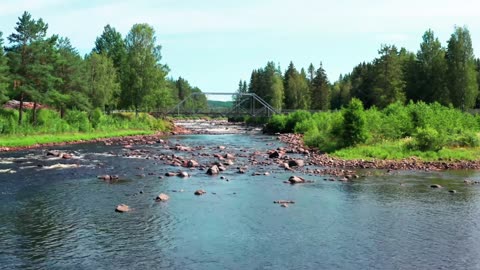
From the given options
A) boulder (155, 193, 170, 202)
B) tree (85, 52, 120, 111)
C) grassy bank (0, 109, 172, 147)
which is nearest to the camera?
boulder (155, 193, 170, 202)

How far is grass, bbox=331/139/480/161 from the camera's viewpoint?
43.7 meters

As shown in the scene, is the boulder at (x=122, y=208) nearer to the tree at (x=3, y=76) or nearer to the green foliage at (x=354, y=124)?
the green foliage at (x=354, y=124)

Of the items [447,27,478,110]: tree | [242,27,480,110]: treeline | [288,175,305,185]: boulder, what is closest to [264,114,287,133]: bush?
[242,27,480,110]: treeline

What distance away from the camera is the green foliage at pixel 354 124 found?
163 feet

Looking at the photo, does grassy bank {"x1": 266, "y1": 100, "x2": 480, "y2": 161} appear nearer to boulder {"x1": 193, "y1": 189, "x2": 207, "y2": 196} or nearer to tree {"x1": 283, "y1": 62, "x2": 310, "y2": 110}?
boulder {"x1": 193, "y1": 189, "x2": 207, "y2": 196}

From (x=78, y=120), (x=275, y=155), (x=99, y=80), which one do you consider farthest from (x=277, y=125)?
(x=275, y=155)

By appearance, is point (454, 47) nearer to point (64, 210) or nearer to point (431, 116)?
point (431, 116)

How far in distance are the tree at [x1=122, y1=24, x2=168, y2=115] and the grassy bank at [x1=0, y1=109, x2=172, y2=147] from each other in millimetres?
4816

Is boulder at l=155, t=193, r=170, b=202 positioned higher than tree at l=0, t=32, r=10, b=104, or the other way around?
tree at l=0, t=32, r=10, b=104

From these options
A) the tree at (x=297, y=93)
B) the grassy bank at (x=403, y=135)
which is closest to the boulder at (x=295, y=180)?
the grassy bank at (x=403, y=135)

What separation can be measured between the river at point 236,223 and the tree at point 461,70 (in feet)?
210

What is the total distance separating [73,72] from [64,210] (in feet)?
184

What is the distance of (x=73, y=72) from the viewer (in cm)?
7550

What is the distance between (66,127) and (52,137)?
21.1 feet
